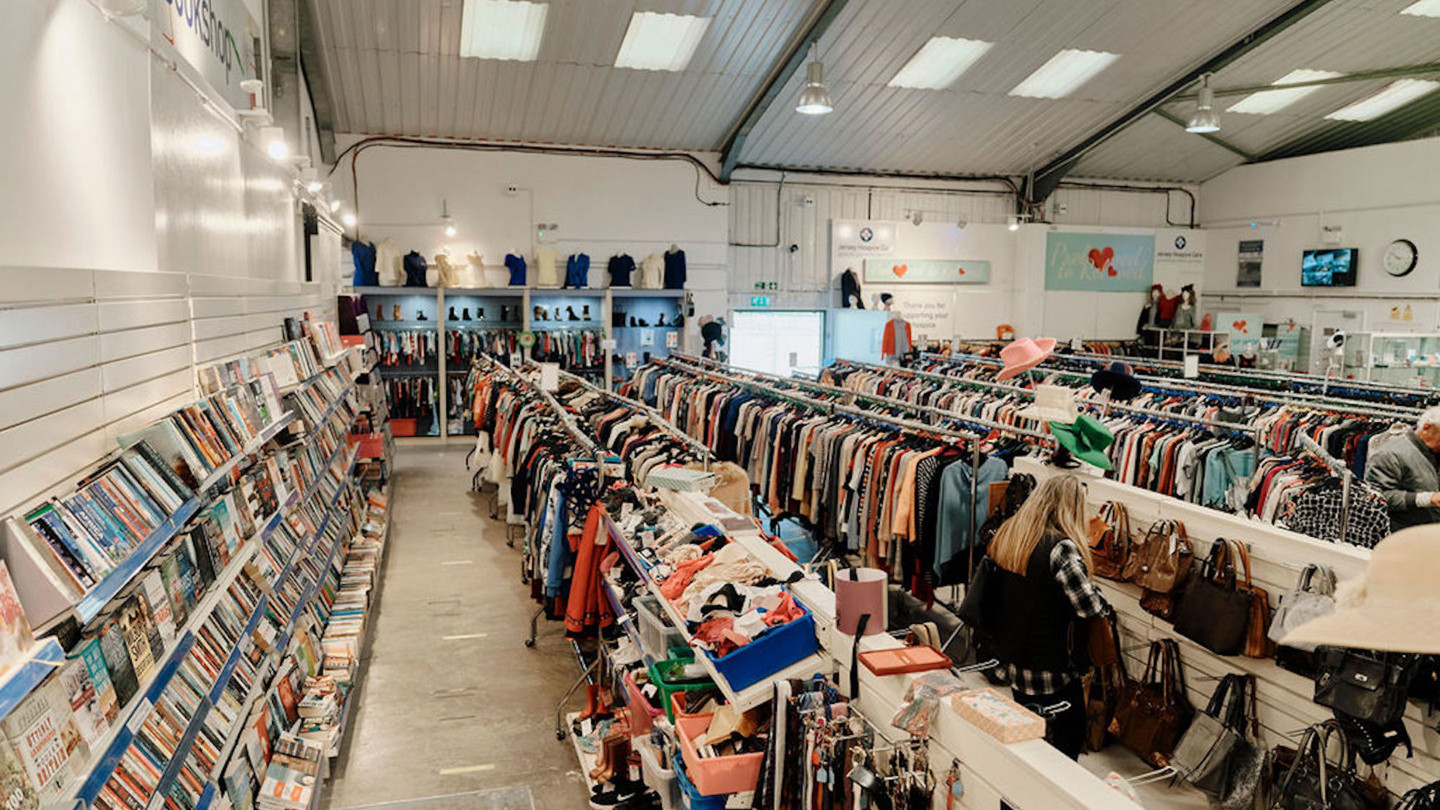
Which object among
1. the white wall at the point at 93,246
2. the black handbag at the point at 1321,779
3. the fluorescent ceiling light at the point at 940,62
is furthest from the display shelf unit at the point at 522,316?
the black handbag at the point at 1321,779

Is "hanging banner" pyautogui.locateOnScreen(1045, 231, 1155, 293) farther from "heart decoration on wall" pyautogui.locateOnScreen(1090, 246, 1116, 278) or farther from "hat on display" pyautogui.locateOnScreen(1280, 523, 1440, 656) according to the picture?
"hat on display" pyautogui.locateOnScreen(1280, 523, 1440, 656)

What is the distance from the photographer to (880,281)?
1680cm

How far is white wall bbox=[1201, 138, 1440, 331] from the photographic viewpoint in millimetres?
14812

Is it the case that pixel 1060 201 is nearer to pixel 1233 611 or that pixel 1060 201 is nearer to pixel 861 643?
pixel 1233 611

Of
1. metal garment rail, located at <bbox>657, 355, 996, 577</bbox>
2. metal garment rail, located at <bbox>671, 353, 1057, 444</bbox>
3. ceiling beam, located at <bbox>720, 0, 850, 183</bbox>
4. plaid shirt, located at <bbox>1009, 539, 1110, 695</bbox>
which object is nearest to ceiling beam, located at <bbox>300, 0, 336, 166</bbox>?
ceiling beam, located at <bbox>720, 0, 850, 183</bbox>

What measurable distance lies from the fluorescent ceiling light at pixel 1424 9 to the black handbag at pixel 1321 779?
12.2 meters

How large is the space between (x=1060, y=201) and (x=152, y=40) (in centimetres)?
1682

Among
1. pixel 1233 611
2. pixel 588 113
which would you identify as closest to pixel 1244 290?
pixel 588 113

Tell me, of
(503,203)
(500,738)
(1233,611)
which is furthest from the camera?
(503,203)

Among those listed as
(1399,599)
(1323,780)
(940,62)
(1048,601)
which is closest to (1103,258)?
(940,62)

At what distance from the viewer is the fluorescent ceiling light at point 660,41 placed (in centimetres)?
1135

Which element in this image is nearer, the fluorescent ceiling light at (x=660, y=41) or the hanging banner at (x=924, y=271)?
the fluorescent ceiling light at (x=660, y=41)

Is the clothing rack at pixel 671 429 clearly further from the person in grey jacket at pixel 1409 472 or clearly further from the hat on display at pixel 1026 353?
the person in grey jacket at pixel 1409 472

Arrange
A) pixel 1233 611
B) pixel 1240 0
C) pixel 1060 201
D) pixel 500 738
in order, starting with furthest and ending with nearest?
pixel 1060 201 → pixel 1240 0 → pixel 500 738 → pixel 1233 611
